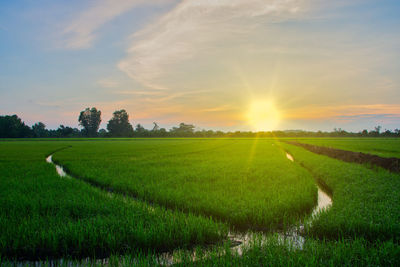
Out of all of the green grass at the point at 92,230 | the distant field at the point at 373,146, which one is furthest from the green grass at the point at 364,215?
the distant field at the point at 373,146

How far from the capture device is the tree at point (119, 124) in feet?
345

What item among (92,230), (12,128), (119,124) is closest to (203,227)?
(92,230)

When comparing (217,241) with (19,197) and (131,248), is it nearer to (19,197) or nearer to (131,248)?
(131,248)

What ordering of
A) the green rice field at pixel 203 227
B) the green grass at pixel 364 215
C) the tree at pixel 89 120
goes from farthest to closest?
the tree at pixel 89 120
the green grass at pixel 364 215
the green rice field at pixel 203 227

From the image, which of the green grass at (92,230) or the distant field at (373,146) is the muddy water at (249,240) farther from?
the distant field at (373,146)

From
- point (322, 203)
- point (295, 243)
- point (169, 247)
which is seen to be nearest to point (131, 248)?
point (169, 247)

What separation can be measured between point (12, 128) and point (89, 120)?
1079 inches

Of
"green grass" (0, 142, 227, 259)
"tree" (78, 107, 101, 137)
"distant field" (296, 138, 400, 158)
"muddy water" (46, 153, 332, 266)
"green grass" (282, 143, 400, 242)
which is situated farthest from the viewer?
"tree" (78, 107, 101, 137)

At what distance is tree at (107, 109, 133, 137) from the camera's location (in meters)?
105

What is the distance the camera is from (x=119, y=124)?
348 feet

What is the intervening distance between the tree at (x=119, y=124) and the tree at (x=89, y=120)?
6.08 metres

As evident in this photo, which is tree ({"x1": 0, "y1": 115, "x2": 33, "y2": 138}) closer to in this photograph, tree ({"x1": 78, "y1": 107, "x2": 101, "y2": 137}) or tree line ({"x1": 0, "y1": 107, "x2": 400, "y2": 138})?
tree line ({"x1": 0, "y1": 107, "x2": 400, "y2": 138})

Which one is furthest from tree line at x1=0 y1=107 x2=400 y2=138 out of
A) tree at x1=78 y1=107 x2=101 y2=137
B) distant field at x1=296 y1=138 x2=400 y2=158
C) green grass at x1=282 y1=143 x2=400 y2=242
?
green grass at x1=282 y1=143 x2=400 y2=242

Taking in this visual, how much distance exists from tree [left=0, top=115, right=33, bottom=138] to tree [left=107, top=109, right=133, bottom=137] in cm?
2992
